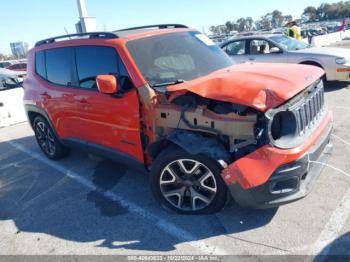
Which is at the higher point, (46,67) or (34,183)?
(46,67)

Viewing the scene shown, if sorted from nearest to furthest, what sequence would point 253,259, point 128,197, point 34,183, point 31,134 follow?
point 253,259 < point 128,197 < point 34,183 < point 31,134

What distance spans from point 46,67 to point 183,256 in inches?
140

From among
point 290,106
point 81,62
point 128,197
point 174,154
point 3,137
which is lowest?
point 3,137

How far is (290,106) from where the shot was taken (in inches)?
107

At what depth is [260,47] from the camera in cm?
897

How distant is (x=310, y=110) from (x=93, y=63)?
257cm

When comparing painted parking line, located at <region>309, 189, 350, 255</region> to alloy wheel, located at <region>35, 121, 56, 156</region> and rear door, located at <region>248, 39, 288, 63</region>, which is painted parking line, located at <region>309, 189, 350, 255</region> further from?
rear door, located at <region>248, 39, 288, 63</region>

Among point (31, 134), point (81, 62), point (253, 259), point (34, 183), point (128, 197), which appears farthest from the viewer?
point (31, 134)

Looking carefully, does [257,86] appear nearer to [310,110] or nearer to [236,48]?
[310,110]

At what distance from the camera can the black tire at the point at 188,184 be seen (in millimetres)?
2912

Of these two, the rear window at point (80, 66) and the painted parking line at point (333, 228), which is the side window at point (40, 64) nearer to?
the rear window at point (80, 66)

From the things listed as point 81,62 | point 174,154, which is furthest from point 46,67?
point 174,154

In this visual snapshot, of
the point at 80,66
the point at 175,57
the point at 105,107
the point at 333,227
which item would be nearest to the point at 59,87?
the point at 80,66

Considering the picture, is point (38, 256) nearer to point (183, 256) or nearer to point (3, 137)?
point (183, 256)
